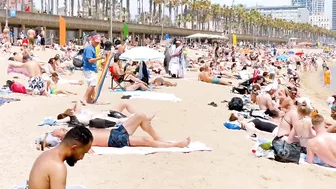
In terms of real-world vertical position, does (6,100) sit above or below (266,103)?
above

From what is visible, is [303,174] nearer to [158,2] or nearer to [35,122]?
[35,122]

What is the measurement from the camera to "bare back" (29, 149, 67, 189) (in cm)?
352

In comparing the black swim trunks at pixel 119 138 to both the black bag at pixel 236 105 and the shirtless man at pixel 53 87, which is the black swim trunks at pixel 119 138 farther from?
the shirtless man at pixel 53 87

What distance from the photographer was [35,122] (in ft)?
28.4

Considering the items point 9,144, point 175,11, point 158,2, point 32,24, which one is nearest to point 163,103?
point 9,144

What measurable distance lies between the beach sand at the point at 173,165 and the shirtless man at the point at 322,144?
0.26 metres

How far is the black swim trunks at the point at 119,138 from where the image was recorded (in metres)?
6.98

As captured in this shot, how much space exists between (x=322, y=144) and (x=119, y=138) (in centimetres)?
284

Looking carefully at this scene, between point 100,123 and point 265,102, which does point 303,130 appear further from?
point 265,102

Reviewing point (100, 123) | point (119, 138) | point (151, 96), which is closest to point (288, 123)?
point (119, 138)

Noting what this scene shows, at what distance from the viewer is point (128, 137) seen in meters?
7.10

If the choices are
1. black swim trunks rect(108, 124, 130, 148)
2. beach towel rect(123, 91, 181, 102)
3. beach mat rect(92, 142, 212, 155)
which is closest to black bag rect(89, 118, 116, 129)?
black swim trunks rect(108, 124, 130, 148)

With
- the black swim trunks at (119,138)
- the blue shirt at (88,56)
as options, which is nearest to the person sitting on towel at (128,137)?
the black swim trunks at (119,138)

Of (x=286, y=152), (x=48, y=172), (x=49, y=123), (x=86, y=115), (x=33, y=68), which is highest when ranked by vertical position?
(x=33, y=68)
